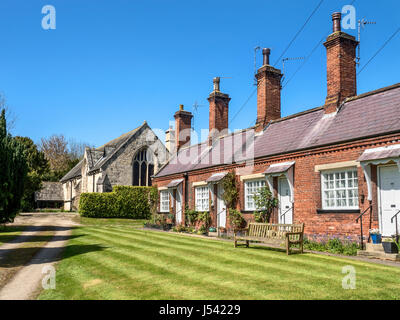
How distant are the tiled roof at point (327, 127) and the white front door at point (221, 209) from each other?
60.3 inches

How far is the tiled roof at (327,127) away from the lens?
13125mm

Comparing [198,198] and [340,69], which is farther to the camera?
[198,198]

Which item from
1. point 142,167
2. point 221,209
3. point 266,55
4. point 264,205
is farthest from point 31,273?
point 142,167

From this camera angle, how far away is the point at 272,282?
753cm

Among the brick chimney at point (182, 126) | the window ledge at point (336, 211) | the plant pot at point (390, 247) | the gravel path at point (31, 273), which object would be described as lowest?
the gravel path at point (31, 273)

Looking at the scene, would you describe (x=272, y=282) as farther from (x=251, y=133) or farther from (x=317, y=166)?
(x=251, y=133)

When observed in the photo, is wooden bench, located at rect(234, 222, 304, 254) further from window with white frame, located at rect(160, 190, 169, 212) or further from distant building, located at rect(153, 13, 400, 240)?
window with white frame, located at rect(160, 190, 169, 212)

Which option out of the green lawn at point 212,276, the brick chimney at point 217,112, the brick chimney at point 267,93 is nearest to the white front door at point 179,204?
the brick chimney at point 217,112

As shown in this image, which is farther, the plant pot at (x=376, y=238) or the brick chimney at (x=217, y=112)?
the brick chimney at (x=217, y=112)

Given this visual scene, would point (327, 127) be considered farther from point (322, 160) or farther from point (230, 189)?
point (230, 189)

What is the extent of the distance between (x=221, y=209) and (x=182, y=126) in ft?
37.0

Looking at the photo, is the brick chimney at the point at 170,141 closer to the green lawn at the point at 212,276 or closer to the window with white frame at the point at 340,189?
the window with white frame at the point at 340,189

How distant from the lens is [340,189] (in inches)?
527
